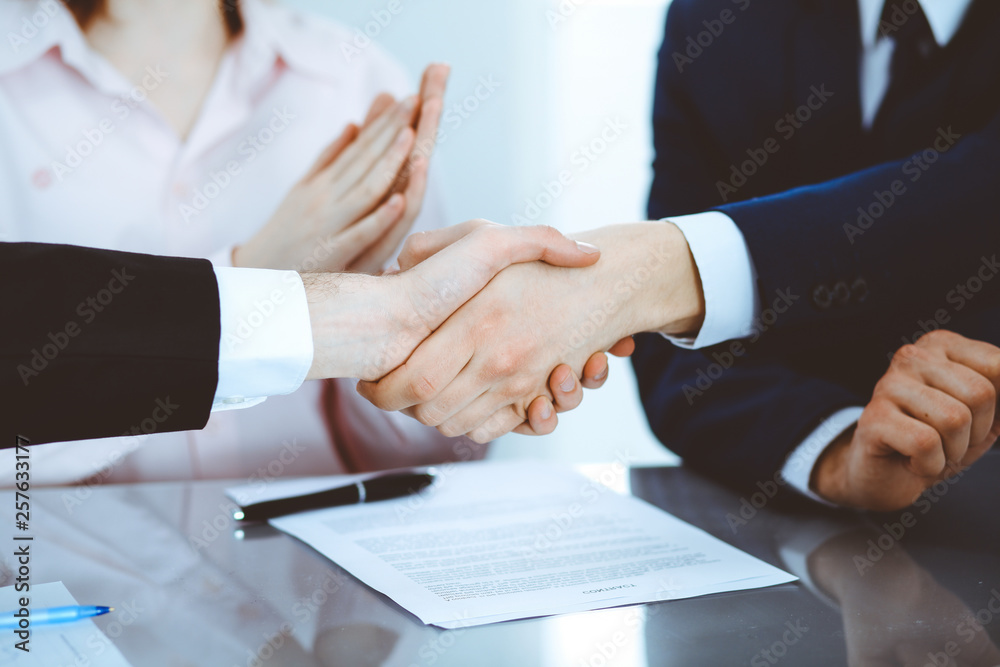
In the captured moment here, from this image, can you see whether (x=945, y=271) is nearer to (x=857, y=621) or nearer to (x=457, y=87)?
(x=857, y=621)

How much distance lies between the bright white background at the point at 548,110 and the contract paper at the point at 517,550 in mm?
680

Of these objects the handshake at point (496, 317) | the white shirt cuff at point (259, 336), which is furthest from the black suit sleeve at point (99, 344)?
the handshake at point (496, 317)

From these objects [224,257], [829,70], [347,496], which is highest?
[829,70]

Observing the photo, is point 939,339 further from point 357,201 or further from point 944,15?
point 357,201

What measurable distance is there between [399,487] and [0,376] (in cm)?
43

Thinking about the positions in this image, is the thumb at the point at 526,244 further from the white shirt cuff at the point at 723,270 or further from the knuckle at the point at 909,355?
the knuckle at the point at 909,355

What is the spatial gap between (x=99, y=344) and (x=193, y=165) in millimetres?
760

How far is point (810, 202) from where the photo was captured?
89 centimetres

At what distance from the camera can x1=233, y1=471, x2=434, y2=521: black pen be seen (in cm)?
83

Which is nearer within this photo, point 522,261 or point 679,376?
point 522,261

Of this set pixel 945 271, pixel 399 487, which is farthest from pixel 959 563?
pixel 399 487

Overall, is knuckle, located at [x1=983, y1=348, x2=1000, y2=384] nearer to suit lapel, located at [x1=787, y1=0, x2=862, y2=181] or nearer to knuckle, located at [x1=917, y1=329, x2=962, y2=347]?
knuckle, located at [x1=917, y1=329, x2=962, y2=347]

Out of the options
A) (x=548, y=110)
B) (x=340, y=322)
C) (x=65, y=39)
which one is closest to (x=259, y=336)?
(x=340, y=322)

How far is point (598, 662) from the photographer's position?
1.73 feet
